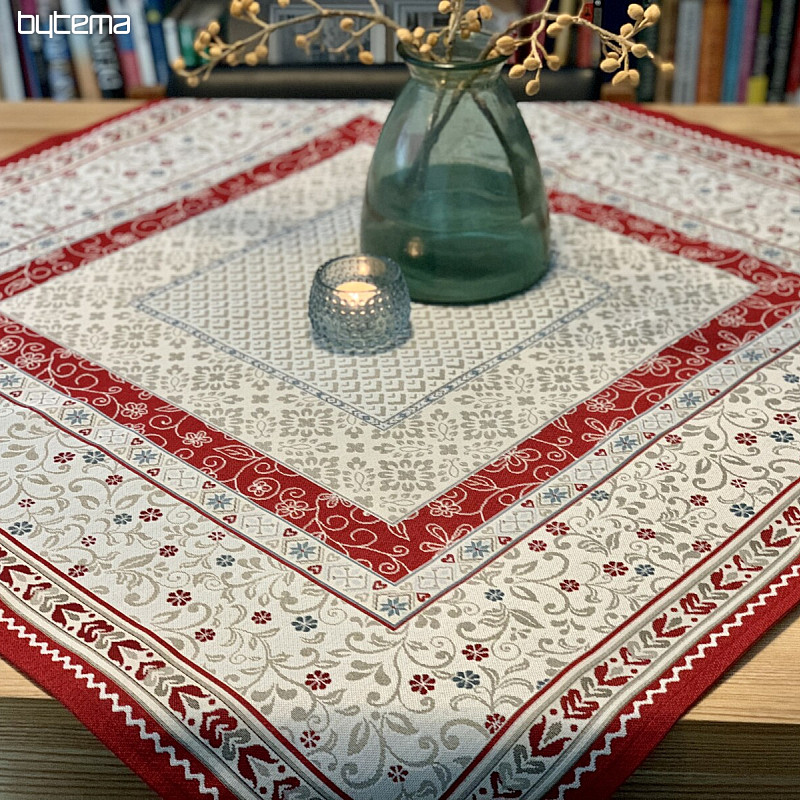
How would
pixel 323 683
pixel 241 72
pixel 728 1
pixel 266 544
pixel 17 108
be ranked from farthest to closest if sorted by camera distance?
pixel 728 1 < pixel 241 72 < pixel 17 108 < pixel 266 544 < pixel 323 683

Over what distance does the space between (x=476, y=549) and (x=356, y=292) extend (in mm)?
331

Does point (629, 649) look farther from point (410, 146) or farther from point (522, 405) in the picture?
point (410, 146)

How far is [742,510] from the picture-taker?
85 centimetres

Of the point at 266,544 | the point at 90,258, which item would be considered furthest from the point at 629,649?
Result: the point at 90,258

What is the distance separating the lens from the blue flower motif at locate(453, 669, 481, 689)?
2.33 ft

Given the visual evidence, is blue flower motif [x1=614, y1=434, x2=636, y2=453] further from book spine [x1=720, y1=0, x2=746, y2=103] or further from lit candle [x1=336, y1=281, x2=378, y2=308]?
book spine [x1=720, y1=0, x2=746, y2=103]

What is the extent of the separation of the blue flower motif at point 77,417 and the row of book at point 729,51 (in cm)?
178

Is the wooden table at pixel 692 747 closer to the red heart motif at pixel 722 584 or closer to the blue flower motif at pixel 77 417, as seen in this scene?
the red heart motif at pixel 722 584

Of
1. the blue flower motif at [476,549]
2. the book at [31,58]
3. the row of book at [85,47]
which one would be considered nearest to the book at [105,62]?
the row of book at [85,47]

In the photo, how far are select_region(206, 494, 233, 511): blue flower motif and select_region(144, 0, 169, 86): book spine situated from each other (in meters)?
1.70

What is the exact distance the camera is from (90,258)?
4.03 ft

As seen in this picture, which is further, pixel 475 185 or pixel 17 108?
pixel 17 108

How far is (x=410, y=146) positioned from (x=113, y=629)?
1.80ft

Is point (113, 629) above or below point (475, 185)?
below
